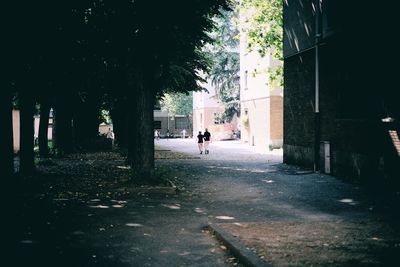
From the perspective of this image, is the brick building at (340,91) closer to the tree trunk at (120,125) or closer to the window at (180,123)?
the tree trunk at (120,125)

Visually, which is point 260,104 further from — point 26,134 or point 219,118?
point 26,134

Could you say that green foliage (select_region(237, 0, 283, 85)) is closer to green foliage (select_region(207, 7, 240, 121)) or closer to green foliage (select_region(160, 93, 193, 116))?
green foliage (select_region(207, 7, 240, 121))

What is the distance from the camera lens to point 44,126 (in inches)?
922

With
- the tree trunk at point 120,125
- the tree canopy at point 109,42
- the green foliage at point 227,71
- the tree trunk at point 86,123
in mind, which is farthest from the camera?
the green foliage at point 227,71

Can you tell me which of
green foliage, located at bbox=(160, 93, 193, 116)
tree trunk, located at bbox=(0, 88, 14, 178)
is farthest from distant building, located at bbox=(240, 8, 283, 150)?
green foliage, located at bbox=(160, 93, 193, 116)

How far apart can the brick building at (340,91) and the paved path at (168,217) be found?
138 centimetres

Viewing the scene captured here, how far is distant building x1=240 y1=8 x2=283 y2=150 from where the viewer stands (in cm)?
3450

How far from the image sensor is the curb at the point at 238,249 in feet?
19.1

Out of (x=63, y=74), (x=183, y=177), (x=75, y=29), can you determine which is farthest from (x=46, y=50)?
(x=183, y=177)

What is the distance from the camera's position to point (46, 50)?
14758 millimetres

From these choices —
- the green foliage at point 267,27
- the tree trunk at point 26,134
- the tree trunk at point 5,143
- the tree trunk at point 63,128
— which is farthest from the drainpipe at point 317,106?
the tree trunk at point 63,128

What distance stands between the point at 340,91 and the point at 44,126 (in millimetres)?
14863

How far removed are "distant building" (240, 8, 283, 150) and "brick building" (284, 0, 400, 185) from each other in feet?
31.5

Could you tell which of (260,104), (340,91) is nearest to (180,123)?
(260,104)
